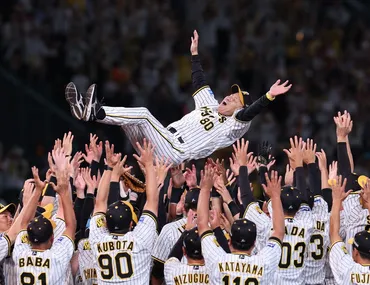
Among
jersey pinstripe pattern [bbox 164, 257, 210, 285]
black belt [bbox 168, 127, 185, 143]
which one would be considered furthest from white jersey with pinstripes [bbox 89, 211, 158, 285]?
black belt [bbox 168, 127, 185, 143]

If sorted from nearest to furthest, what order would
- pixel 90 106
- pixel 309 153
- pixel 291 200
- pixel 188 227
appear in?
pixel 188 227
pixel 291 200
pixel 90 106
pixel 309 153

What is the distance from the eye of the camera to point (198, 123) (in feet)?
49.9

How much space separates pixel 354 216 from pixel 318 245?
24.0 inches

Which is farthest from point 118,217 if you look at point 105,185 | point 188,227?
point 188,227

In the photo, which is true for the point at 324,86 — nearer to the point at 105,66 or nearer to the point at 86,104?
the point at 105,66

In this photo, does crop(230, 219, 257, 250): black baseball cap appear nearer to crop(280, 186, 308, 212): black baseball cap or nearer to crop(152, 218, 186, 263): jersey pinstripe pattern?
crop(280, 186, 308, 212): black baseball cap

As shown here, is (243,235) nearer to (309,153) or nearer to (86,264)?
(86,264)

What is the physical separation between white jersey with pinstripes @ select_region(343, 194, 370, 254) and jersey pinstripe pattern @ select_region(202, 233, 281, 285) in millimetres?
1779

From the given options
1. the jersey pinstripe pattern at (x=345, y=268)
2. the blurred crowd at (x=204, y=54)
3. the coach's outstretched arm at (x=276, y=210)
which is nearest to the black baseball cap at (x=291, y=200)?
the coach's outstretched arm at (x=276, y=210)

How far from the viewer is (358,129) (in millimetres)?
22859

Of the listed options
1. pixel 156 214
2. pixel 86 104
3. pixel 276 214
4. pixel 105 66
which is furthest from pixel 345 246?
→ pixel 105 66

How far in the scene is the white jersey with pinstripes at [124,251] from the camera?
12.5 metres

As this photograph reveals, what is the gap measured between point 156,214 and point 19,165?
30.4ft

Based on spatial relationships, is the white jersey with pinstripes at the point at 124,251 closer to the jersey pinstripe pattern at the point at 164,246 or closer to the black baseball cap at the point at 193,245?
the black baseball cap at the point at 193,245
